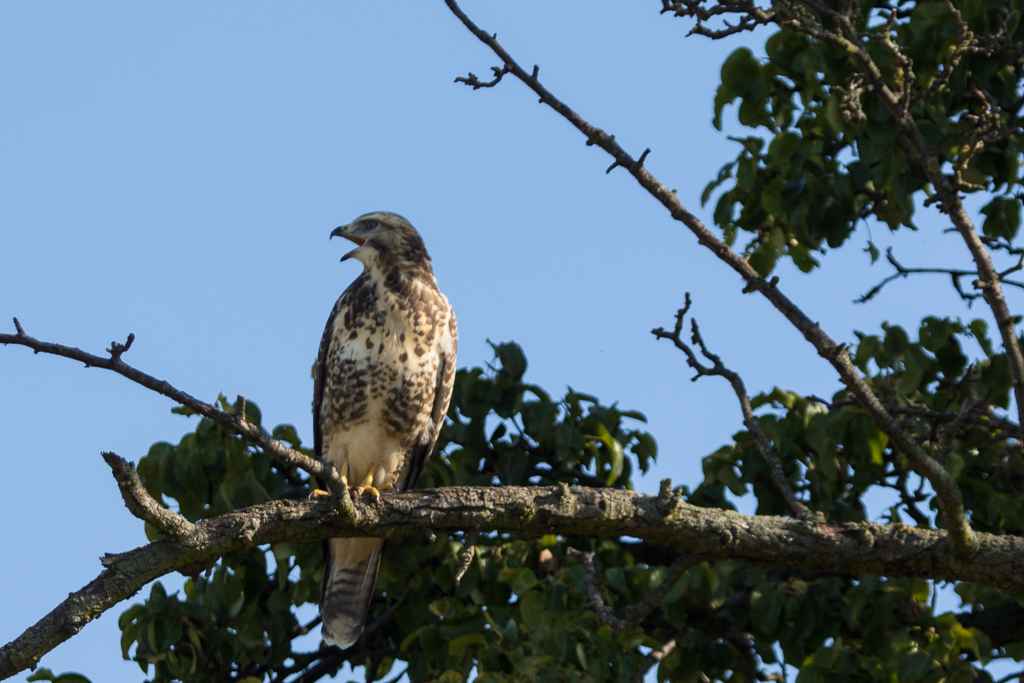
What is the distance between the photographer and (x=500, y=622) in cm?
424

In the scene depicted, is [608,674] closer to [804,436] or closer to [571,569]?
[571,569]

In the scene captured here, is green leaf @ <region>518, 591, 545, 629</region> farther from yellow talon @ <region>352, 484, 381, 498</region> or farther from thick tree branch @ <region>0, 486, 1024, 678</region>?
yellow talon @ <region>352, 484, 381, 498</region>

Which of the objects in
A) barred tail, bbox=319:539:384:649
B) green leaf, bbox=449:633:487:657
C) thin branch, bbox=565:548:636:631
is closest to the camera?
thin branch, bbox=565:548:636:631

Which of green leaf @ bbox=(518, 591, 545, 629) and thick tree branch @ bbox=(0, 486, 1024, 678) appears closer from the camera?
thick tree branch @ bbox=(0, 486, 1024, 678)

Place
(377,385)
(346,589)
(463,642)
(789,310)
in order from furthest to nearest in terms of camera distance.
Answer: (346,589)
(377,385)
(463,642)
(789,310)

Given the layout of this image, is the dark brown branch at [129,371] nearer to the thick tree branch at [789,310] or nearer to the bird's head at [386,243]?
the thick tree branch at [789,310]

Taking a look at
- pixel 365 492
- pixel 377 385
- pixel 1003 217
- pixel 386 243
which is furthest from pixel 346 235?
pixel 1003 217

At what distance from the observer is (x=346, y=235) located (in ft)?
18.1

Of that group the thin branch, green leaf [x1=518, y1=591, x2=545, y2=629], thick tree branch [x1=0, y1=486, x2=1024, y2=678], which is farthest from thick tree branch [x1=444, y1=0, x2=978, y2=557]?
green leaf [x1=518, y1=591, x2=545, y2=629]

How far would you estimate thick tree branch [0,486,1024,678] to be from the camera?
3451 mm

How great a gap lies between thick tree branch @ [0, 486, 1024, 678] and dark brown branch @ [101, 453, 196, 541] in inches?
11.1

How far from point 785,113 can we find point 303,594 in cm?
334

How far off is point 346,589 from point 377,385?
1086mm

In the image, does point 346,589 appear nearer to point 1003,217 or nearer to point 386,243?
point 386,243
